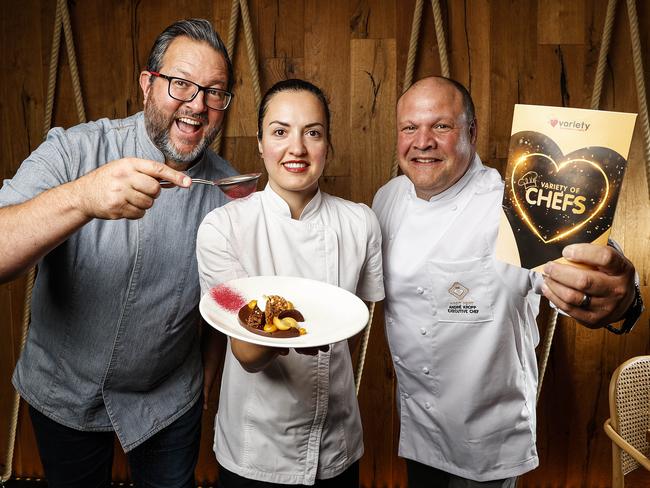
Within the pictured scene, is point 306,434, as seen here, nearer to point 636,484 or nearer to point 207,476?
point 636,484

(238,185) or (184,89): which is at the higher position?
(184,89)

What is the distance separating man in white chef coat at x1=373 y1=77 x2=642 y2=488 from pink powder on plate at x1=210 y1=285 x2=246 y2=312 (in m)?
0.50

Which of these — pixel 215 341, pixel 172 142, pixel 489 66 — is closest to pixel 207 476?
pixel 215 341

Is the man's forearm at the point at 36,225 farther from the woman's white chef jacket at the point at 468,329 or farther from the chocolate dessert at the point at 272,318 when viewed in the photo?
the woman's white chef jacket at the point at 468,329

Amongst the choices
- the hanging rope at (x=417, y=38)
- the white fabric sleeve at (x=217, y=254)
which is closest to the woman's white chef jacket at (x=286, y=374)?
the white fabric sleeve at (x=217, y=254)

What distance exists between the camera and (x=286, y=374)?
1.17 m

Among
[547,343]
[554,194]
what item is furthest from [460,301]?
[547,343]

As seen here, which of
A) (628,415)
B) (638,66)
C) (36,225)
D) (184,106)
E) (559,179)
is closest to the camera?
(559,179)

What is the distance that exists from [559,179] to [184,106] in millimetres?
821

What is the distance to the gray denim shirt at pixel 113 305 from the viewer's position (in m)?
1.27

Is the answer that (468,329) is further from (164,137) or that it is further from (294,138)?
(164,137)

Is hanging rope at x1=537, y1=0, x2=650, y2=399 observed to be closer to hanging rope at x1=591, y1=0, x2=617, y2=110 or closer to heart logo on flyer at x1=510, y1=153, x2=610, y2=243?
hanging rope at x1=591, y1=0, x2=617, y2=110

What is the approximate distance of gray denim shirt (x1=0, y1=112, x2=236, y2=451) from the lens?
1269 mm

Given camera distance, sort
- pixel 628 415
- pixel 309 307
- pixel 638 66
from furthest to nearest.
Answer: pixel 638 66 < pixel 628 415 < pixel 309 307
